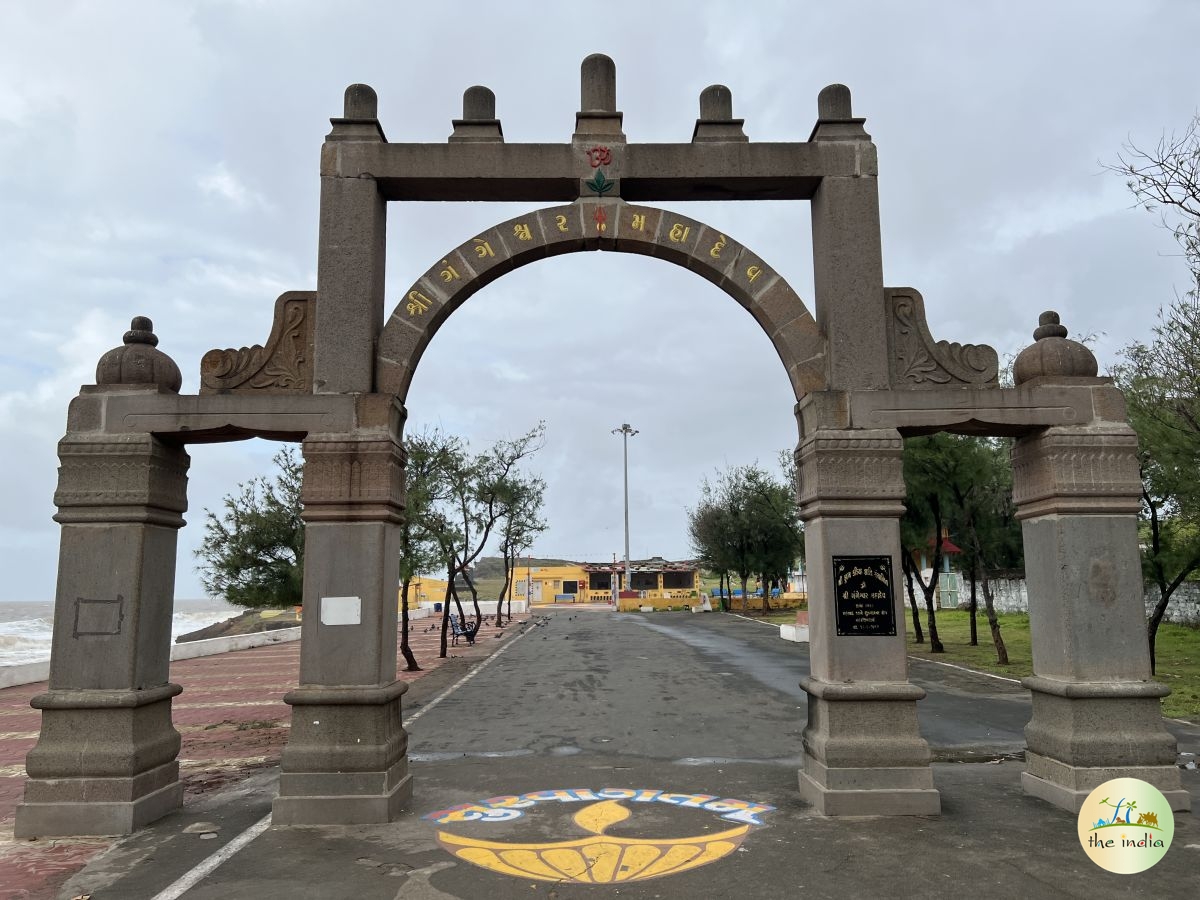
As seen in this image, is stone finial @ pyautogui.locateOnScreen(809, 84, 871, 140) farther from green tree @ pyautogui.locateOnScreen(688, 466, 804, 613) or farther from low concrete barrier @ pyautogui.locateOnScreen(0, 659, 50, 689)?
green tree @ pyautogui.locateOnScreen(688, 466, 804, 613)

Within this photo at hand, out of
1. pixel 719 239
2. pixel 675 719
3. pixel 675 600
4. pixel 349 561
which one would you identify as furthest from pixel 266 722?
pixel 675 600

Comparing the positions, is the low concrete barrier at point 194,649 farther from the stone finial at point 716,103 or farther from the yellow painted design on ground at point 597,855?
the stone finial at point 716,103

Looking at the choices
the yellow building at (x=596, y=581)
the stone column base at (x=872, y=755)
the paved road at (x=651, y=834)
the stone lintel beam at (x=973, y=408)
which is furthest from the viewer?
the yellow building at (x=596, y=581)

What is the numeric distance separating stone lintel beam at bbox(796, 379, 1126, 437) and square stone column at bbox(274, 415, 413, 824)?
4.26m

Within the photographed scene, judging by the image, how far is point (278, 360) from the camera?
804 centimetres

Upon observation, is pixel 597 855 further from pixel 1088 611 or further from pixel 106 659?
pixel 1088 611

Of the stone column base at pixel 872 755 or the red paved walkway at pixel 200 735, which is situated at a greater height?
the stone column base at pixel 872 755

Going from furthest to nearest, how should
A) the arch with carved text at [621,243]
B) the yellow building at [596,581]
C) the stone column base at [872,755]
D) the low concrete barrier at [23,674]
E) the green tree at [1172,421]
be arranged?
the yellow building at [596,581] < the low concrete barrier at [23,674] < the green tree at [1172,421] < the arch with carved text at [621,243] < the stone column base at [872,755]

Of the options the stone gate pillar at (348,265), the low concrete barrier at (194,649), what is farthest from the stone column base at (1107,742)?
the low concrete barrier at (194,649)

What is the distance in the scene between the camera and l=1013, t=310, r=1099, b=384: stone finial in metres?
7.88

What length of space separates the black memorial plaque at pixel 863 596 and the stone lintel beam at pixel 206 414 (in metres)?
4.78

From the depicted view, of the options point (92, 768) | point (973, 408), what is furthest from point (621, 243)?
point (92, 768)

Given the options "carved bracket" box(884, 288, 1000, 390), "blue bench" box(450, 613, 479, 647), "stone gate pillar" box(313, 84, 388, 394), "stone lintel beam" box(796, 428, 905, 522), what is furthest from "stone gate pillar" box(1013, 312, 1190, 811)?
"blue bench" box(450, 613, 479, 647)

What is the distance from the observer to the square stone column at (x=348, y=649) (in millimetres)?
7176
